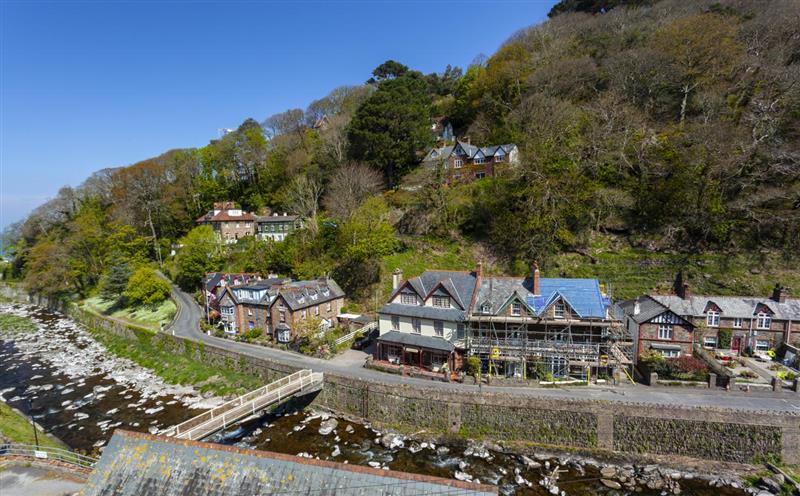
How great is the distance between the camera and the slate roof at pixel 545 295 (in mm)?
25719

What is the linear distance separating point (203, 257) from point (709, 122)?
63484 mm

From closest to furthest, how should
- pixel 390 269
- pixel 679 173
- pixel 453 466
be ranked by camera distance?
pixel 453 466
pixel 679 173
pixel 390 269

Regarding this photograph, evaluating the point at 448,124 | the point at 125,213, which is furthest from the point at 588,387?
the point at 125,213

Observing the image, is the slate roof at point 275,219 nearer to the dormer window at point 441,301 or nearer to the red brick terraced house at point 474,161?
the red brick terraced house at point 474,161

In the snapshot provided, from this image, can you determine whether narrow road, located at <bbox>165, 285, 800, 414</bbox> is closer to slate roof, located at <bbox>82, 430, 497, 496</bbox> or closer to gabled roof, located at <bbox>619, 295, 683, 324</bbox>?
gabled roof, located at <bbox>619, 295, 683, 324</bbox>

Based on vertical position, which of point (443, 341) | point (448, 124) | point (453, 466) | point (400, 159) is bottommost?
point (453, 466)

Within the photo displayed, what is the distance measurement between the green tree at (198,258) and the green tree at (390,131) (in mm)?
25605

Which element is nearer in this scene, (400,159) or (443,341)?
(443,341)

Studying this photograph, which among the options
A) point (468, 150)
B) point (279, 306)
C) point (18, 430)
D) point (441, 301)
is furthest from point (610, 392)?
point (18, 430)

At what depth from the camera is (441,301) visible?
2889cm

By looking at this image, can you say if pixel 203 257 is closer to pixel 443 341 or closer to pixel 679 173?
pixel 443 341

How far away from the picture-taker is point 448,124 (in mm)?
69312

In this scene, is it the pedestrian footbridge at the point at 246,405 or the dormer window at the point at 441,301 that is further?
the dormer window at the point at 441,301

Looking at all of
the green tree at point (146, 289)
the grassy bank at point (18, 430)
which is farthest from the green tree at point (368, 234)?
the grassy bank at point (18, 430)
